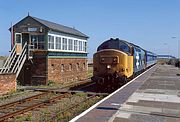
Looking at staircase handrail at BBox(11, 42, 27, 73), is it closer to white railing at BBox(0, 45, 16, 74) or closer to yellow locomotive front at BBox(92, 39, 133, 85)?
white railing at BBox(0, 45, 16, 74)

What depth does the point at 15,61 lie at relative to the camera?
83.6 ft

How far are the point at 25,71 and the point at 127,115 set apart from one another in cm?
1840

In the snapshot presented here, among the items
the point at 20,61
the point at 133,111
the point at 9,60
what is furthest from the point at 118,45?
the point at 133,111

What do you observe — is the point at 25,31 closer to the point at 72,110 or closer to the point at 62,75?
the point at 62,75

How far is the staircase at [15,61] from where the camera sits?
933 inches

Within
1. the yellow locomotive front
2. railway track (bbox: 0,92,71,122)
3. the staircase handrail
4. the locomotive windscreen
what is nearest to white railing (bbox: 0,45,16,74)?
the staircase handrail

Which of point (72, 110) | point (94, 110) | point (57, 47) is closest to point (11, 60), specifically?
point (57, 47)

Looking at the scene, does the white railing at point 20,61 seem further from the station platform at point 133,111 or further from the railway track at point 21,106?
the station platform at point 133,111

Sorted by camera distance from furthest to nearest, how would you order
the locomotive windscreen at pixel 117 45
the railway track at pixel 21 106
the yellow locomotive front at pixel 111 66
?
the locomotive windscreen at pixel 117 45 → the yellow locomotive front at pixel 111 66 → the railway track at pixel 21 106

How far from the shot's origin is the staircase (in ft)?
77.8

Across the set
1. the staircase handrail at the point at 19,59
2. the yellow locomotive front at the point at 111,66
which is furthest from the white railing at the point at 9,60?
the yellow locomotive front at the point at 111,66

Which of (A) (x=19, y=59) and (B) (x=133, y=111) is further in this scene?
(A) (x=19, y=59)

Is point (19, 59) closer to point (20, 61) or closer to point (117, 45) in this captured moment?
point (20, 61)

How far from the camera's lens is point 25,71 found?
27438 millimetres
